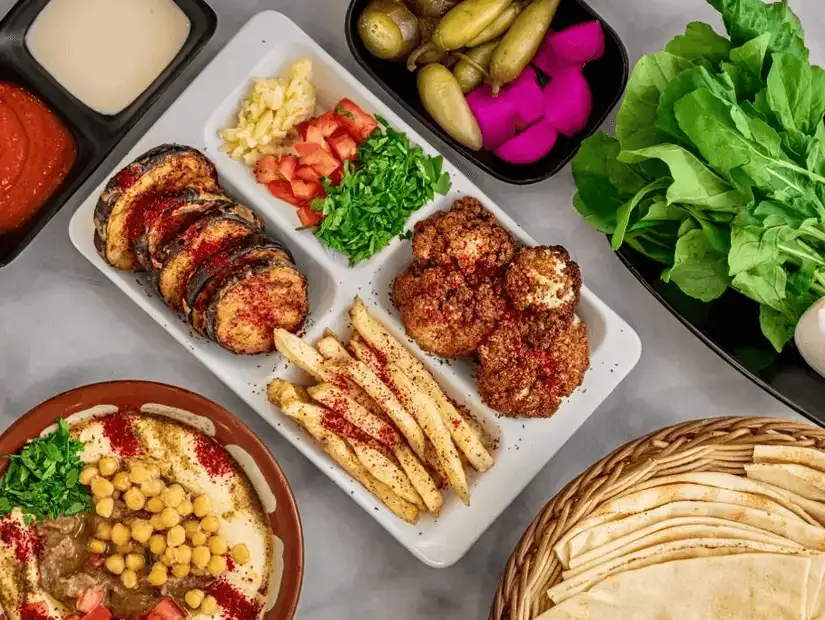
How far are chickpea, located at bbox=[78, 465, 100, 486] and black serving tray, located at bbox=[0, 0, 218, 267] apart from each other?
762mm

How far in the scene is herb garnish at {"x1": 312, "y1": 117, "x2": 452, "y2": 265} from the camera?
129 inches

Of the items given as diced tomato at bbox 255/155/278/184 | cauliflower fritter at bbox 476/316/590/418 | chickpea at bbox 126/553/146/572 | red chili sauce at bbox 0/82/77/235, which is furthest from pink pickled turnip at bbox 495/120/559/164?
chickpea at bbox 126/553/146/572

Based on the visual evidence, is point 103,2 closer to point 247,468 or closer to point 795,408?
point 247,468

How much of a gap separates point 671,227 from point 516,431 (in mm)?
895

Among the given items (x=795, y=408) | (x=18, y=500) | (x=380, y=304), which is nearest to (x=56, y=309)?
(x=18, y=500)

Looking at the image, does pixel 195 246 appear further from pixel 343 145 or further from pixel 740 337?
Answer: pixel 740 337

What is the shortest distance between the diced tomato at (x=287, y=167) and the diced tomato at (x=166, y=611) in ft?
4.95

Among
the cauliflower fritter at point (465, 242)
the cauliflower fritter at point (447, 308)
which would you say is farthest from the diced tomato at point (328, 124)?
the cauliflower fritter at point (447, 308)

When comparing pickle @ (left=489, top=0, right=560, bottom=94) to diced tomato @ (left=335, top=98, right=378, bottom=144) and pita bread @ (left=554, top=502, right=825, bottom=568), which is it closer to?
diced tomato @ (left=335, top=98, right=378, bottom=144)

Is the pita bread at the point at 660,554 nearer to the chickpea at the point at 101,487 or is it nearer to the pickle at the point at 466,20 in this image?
the chickpea at the point at 101,487

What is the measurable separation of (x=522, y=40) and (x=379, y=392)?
4.36 ft

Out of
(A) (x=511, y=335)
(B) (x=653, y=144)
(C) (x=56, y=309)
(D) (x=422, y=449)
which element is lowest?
(C) (x=56, y=309)

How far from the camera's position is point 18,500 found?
3.10 metres

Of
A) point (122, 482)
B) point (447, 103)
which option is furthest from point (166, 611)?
point (447, 103)
